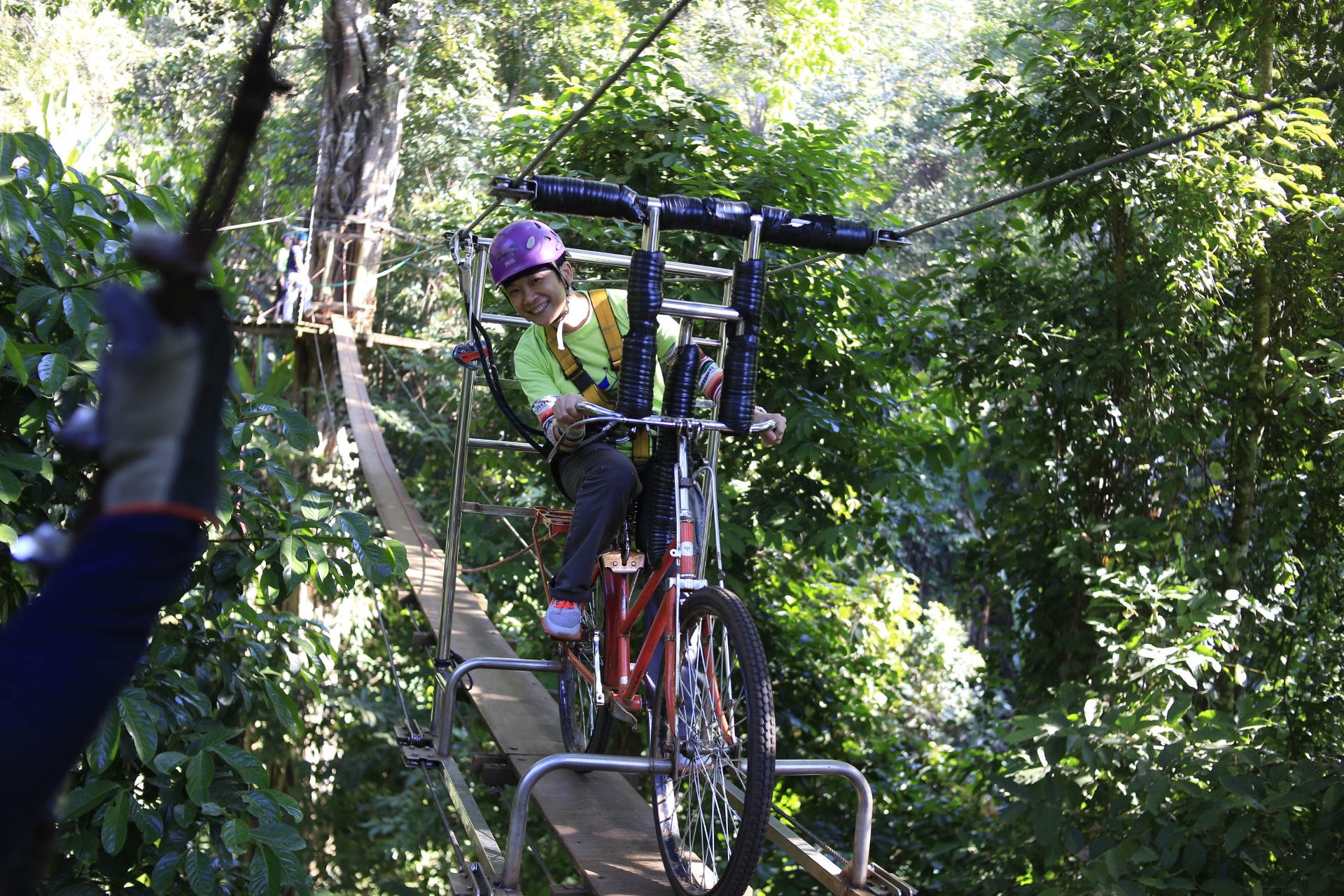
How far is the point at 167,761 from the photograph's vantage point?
203 cm

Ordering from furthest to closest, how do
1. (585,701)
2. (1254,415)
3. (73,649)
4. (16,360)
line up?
1. (1254,415)
2. (585,701)
3. (16,360)
4. (73,649)

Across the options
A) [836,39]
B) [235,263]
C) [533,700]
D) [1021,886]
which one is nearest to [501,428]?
[533,700]

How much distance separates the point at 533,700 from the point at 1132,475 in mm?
2686

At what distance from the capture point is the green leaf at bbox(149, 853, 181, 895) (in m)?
1.96

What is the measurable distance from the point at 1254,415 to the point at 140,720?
13.3 feet

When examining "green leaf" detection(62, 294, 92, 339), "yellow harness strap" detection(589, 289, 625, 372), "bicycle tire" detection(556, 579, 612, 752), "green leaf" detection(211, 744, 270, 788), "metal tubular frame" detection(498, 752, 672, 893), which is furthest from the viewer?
"bicycle tire" detection(556, 579, 612, 752)

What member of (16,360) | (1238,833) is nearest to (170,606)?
(16,360)

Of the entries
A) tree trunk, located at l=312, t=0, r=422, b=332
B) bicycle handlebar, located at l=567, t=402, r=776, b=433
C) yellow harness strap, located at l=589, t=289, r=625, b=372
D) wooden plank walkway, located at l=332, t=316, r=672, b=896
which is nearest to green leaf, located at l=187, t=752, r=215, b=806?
wooden plank walkway, located at l=332, t=316, r=672, b=896

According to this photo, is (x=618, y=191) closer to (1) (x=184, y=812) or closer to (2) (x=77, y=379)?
(2) (x=77, y=379)

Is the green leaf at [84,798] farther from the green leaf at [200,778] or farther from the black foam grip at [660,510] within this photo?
the black foam grip at [660,510]

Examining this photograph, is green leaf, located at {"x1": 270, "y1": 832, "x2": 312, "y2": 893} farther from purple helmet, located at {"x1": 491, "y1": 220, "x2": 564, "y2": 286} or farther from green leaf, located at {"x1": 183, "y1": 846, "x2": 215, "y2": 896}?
purple helmet, located at {"x1": 491, "y1": 220, "x2": 564, "y2": 286}

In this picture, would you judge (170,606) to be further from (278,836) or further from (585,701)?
(585,701)

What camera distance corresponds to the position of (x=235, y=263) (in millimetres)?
12172

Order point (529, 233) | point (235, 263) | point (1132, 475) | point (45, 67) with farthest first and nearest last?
point (45, 67), point (235, 263), point (1132, 475), point (529, 233)
